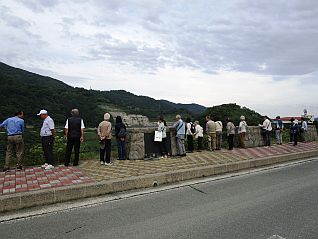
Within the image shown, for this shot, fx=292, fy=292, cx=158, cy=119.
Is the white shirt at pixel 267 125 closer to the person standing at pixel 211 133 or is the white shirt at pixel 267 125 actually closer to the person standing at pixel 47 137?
the person standing at pixel 211 133

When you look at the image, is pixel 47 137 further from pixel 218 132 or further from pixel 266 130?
pixel 266 130

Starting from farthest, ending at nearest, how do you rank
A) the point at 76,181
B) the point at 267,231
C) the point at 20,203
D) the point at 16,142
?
the point at 16,142
the point at 76,181
the point at 20,203
the point at 267,231

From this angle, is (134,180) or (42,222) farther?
(134,180)

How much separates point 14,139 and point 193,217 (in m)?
5.86

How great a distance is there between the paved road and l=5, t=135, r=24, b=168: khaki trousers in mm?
3863

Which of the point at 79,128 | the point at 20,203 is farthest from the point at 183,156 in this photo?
the point at 20,203

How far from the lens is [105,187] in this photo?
22.2 feet

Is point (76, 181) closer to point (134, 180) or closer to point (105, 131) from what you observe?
point (134, 180)

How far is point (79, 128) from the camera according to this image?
30.1 ft

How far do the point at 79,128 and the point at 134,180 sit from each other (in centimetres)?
293

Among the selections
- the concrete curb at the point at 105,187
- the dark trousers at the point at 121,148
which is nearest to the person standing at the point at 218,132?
the concrete curb at the point at 105,187

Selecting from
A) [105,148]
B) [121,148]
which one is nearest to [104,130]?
[105,148]

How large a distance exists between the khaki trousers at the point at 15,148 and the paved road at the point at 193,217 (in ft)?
12.7

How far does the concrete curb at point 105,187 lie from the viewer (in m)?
5.59
